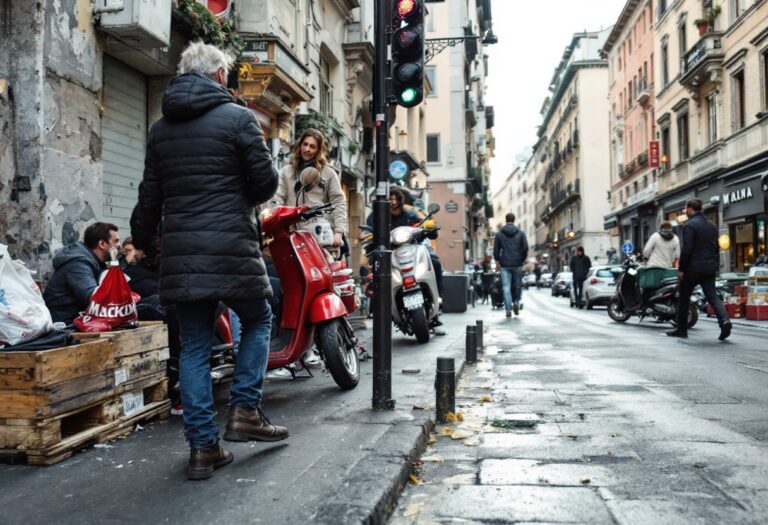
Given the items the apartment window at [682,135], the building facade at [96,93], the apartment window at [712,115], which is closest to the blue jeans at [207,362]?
the building facade at [96,93]

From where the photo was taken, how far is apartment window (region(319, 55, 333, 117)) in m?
18.0

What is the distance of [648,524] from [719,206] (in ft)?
91.3

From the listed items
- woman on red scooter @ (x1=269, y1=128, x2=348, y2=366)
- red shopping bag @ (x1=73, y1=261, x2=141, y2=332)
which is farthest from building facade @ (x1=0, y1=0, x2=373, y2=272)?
red shopping bag @ (x1=73, y1=261, x2=141, y2=332)

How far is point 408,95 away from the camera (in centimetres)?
505

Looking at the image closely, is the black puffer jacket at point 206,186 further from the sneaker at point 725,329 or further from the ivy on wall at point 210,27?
the sneaker at point 725,329

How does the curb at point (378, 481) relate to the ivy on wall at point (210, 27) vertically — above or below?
below

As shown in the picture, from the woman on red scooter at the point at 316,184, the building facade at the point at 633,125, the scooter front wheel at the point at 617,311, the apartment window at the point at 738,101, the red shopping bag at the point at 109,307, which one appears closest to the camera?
the red shopping bag at the point at 109,307

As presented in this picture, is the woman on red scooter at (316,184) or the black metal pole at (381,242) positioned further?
the woman on red scooter at (316,184)

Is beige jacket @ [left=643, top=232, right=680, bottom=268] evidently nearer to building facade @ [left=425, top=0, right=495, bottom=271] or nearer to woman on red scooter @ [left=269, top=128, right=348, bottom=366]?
woman on red scooter @ [left=269, top=128, right=348, bottom=366]

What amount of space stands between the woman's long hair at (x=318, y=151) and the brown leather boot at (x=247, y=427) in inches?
137

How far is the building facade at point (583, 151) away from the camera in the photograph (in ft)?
206

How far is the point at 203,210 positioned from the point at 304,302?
215 centimetres

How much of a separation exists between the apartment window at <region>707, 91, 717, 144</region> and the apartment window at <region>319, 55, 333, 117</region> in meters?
17.8

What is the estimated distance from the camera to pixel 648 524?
2877 millimetres
